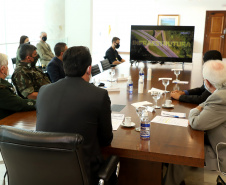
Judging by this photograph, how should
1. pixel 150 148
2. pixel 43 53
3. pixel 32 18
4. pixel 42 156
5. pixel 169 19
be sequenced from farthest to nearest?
pixel 169 19 → pixel 32 18 → pixel 43 53 → pixel 150 148 → pixel 42 156

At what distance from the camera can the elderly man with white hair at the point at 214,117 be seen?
6.95 ft

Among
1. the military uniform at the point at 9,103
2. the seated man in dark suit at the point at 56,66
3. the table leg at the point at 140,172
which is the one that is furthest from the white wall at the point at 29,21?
the table leg at the point at 140,172

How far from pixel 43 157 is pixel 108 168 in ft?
1.32

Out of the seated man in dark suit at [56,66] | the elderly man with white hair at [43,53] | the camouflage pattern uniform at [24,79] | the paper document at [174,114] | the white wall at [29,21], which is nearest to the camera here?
the paper document at [174,114]

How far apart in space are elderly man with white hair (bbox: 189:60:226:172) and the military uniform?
4.76 ft

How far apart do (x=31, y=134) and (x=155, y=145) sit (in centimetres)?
86

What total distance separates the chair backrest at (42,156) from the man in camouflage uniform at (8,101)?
3.70 feet

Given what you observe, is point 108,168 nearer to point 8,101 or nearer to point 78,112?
point 78,112

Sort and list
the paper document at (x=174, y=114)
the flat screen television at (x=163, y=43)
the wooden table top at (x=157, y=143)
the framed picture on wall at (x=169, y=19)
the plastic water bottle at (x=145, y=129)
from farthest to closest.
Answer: the framed picture on wall at (x=169, y=19), the flat screen television at (x=163, y=43), the paper document at (x=174, y=114), the plastic water bottle at (x=145, y=129), the wooden table top at (x=157, y=143)

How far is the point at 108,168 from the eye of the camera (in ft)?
5.31

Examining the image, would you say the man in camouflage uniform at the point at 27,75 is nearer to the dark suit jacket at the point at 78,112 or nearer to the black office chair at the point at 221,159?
the dark suit jacket at the point at 78,112

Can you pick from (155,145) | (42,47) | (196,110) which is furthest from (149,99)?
(42,47)

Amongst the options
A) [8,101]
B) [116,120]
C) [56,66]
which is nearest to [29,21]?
[56,66]

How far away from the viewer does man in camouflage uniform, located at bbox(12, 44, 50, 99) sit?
324 cm
